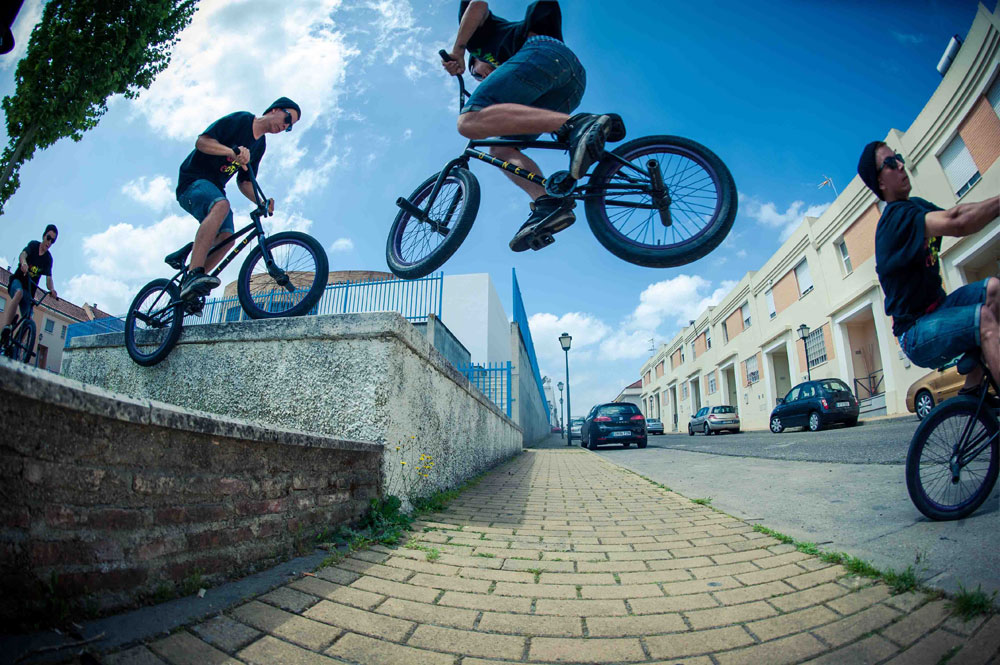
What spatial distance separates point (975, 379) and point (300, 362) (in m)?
3.75

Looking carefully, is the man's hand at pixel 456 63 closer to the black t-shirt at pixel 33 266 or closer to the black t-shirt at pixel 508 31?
the black t-shirt at pixel 508 31

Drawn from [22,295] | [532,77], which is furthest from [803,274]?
[22,295]

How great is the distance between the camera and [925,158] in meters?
1.76

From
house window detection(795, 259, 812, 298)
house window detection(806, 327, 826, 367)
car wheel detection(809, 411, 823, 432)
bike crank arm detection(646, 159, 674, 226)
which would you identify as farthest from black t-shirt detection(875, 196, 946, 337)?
house window detection(806, 327, 826, 367)

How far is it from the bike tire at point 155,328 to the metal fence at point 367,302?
426 centimetres

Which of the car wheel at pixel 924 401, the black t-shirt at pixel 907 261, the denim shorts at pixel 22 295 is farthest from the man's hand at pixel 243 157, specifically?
the car wheel at pixel 924 401

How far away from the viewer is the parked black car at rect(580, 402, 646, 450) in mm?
13867

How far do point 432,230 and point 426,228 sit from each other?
0.25ft

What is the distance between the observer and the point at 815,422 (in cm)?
1342

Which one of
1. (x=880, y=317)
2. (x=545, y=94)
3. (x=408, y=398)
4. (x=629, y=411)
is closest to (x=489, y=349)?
(x=629, y=411)

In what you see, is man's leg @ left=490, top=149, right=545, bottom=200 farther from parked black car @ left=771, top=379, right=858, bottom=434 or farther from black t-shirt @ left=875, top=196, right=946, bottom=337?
parked black car @ left=771, top=379, right=858, bottom=434

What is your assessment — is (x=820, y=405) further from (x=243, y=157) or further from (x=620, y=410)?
(x=243, y=157)

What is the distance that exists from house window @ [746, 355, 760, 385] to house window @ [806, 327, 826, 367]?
568 centimetres

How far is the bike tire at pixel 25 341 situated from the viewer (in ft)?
17.1
